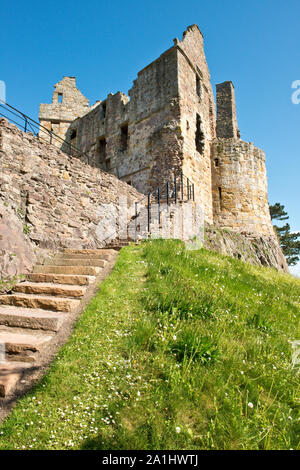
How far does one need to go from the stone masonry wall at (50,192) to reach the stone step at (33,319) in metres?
3.13

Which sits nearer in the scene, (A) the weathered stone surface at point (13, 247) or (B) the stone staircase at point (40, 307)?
(B) the stone staircase at point (40, 307)

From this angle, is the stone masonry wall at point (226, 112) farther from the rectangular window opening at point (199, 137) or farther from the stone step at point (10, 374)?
the stone step at point (10, 374)

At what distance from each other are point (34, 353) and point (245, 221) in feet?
45.1

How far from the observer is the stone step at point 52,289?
15.6ft

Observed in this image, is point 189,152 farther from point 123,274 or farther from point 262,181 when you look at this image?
point 123,274

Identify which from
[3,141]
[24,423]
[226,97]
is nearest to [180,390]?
[24,423]

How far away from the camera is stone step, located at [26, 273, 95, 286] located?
520 cm

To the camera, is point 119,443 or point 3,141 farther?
point 3,141

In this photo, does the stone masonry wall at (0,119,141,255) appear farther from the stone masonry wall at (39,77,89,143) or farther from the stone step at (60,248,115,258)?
the stone masonry wall at (39,77,89,143)

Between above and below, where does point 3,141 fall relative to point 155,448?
above

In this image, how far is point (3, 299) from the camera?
484cm

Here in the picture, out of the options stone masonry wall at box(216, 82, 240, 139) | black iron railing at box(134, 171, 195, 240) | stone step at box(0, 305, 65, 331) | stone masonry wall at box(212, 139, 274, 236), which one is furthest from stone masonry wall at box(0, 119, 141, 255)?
stone masonry wall at box(216, 82, 240, 139)

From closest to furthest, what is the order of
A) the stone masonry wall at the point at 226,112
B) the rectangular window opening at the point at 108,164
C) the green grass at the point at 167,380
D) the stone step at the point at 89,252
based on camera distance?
the green grass at the point at 167,380 → the stone step at the point at 89,252 → the rectangular window opening at the point at 108,164 → the stone masonry wall at the point at 226,112

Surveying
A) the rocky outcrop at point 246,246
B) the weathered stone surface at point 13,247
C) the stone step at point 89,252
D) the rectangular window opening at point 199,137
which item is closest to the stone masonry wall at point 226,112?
the rectangular window opening at point 199,137
